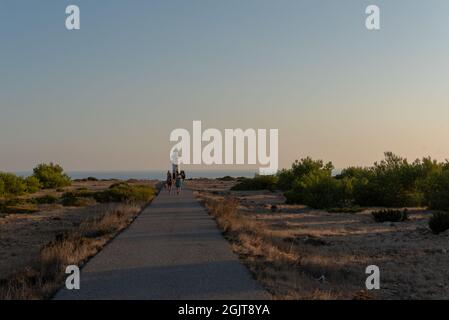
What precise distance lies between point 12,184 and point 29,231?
93.5 feet

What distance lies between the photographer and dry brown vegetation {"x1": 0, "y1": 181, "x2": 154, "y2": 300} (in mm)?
10320

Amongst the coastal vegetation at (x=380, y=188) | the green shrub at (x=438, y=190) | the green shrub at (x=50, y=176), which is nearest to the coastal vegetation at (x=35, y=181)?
the green shrub at (x=50, y=176)

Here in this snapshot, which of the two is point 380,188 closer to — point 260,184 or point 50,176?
point 260,184

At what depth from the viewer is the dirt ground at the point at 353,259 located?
1062 centimetres

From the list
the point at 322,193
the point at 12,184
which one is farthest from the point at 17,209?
the point at 12,184

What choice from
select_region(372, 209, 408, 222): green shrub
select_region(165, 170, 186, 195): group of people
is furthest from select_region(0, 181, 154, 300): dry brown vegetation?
select_region(372, 209, 408, 222): green shrub

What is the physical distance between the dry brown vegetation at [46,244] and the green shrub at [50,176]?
104 ft

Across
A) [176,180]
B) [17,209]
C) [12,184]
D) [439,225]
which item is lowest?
[17,209]

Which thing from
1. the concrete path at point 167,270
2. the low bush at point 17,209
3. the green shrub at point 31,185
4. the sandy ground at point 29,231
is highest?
the green shrub at point 31,185

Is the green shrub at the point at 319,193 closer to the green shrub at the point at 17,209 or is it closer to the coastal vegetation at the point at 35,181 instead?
the green shrub at the point at 17,209

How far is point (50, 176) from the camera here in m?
68.1

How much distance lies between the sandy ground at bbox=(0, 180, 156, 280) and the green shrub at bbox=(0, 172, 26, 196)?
1456 cm

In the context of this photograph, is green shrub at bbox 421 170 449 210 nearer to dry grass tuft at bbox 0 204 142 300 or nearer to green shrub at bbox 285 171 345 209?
green shrub at bbox 285 171 345 209

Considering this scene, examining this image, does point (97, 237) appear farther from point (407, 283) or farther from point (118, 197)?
point (118, 197)
